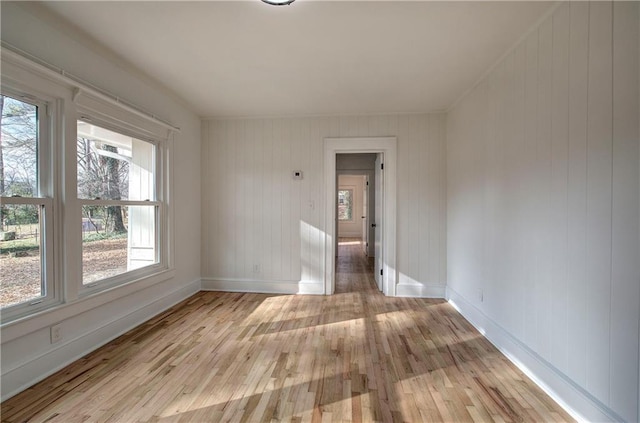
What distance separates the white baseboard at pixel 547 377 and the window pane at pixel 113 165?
148 inches

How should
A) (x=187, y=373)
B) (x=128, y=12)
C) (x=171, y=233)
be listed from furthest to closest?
(x=171, y=233)
(x=187, y=373)
(x=128, y=12)

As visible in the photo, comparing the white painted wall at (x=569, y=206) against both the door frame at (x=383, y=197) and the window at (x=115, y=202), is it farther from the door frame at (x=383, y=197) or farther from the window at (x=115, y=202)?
the window at (x=115, y=202)

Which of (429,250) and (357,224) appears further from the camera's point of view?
(357,224)

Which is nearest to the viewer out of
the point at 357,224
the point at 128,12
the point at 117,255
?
the point at 128,12

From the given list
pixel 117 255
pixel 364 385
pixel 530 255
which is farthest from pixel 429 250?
pixel 117 255

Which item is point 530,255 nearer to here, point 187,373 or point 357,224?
point 187,373

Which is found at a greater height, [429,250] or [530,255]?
[530,255]

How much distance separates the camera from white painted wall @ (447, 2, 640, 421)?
1.33m

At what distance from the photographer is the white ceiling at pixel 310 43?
1804mm

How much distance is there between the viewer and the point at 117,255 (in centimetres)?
266

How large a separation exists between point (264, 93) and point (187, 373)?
2.85 meters

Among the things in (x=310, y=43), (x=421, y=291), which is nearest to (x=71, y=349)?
(x=310, y=43)

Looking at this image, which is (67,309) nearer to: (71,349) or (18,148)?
(71,349)

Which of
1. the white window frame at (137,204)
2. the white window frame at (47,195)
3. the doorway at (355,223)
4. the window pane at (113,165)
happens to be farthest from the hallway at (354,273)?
the white window frame at (47,195)
